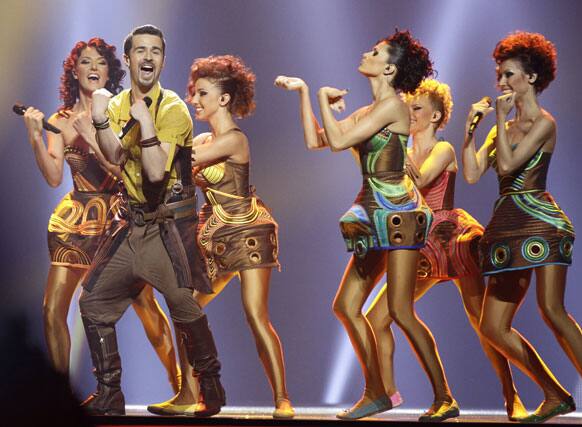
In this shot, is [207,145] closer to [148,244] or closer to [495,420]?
[148,244]

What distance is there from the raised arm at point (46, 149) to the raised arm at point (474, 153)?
96.0 inches

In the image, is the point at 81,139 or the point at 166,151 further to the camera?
the point at 81,139

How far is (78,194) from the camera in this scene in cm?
566

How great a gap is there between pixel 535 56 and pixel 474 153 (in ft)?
2.02

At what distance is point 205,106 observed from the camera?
208 inches

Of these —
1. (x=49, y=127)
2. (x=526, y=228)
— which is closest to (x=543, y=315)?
(x=526, y=228)

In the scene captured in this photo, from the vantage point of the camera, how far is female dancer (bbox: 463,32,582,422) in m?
4.77

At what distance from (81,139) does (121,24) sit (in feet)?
2.80

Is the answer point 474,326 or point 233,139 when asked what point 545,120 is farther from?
point 233,139

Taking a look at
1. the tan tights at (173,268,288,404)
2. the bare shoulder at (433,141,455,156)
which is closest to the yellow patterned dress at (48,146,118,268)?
the tan tights at (173,268,288,404)

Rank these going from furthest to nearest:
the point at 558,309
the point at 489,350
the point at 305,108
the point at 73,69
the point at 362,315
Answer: the point at 73,69, the point at 489,350, the point at 305,108, the point at 362,315, the point at 558,309

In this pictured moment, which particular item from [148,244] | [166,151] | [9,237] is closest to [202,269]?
[148,244]

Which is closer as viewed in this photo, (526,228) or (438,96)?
(526,228)

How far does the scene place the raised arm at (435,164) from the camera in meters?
5.23
